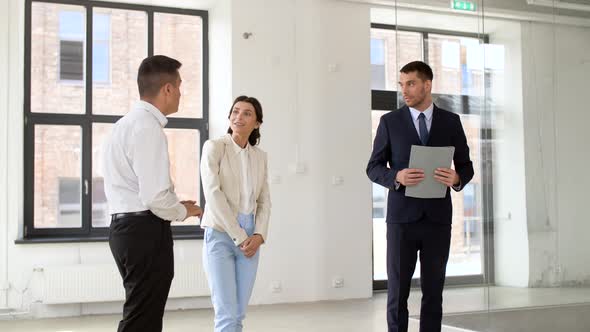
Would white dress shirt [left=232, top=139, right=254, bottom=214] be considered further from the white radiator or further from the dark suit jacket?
the white radiator

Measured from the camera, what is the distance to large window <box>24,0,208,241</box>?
6.84m

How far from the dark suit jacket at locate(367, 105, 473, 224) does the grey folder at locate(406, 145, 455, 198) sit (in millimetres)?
38

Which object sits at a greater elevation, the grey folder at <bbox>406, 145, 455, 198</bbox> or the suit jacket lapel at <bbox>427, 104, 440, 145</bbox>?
the suit jacket lapel at <bbox>427, 104, 440, 145</bbox>

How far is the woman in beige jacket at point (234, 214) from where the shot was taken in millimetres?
3168

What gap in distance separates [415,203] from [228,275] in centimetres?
100

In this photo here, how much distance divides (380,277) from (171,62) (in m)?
6.07

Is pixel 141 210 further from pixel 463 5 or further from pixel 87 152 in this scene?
pixel 87 152

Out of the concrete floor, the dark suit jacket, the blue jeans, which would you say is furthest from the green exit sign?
the blue jeans

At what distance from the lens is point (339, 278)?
7.48 m

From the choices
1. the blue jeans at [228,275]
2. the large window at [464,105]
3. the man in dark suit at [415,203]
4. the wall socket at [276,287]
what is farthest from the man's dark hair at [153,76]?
the wall socket at [276,287]

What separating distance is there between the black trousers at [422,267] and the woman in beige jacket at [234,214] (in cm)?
71

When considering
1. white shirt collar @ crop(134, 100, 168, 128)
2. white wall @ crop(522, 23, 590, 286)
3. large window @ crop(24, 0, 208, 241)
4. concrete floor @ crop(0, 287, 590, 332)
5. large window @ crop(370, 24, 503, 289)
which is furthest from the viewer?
large window @ crop(24, 0, 208, 241)

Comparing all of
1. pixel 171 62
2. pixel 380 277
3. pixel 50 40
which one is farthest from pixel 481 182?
pixel 50 40

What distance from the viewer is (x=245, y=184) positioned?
3.34 m
